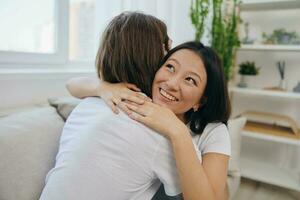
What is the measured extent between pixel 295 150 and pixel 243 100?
0.62 metres

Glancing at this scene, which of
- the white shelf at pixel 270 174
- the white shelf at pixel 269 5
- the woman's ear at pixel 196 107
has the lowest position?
the white shelf at pixel 270 174

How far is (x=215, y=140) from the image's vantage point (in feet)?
2.90

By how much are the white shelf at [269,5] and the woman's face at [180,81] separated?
1.48 metres

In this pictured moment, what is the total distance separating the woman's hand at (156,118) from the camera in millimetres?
715

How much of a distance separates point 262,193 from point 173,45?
1.37 m

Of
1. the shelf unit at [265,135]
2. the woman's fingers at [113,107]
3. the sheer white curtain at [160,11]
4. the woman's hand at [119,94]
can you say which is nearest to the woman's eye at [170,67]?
the woman's hand at [119,94]

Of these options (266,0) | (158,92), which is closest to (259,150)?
(266,0)

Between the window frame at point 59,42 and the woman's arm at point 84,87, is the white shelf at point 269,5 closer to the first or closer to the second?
the window frame at point 59,42

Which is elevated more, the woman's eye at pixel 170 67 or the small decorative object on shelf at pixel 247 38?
the small decorative object on shelf at pixel 247 38

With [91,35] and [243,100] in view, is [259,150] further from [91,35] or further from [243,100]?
→ [91,35]

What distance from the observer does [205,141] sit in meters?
0.91

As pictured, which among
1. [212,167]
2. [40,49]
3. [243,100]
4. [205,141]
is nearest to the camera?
[212,167]

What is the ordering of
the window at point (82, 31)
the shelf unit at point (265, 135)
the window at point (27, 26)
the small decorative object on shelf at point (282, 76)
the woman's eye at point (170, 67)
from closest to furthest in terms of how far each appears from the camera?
1. the woman's eye at point (170, 67)
2. the window at point (27, 26)
3. the window at point (82, 31)
4. the shelf unit at point (265, 135)
5. the small decorative object on shelf at point (282, 76)

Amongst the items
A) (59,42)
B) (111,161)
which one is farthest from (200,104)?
(59,42)
